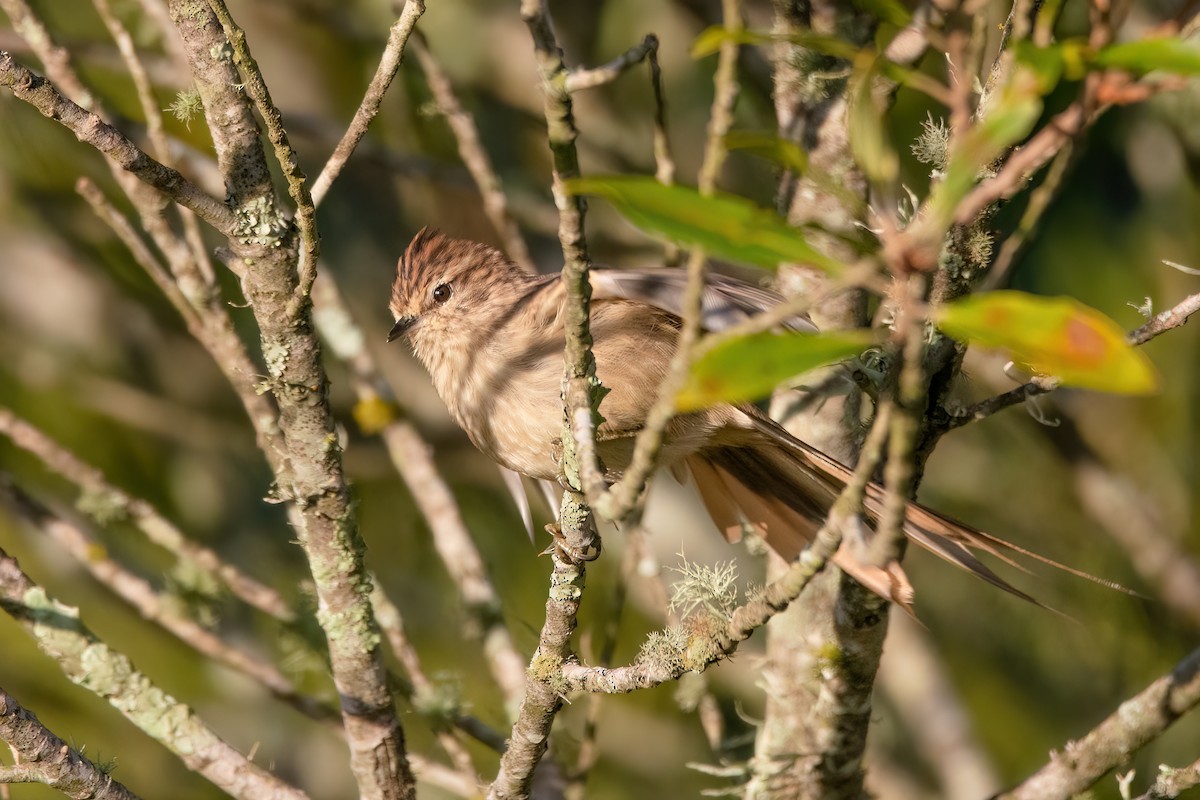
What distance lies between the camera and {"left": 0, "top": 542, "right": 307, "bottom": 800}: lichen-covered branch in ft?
9.22

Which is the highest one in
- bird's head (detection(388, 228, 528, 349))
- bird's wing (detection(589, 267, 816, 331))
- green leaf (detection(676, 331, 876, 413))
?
bird's head (detection(388, 228, 528, 349))

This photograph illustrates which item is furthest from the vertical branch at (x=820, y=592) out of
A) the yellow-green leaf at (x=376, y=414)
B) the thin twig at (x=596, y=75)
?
the yellow-green leaf at (x=376, y=414)

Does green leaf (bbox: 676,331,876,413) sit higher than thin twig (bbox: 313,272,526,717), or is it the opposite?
thin twig (bbox: 313,272,526,717)

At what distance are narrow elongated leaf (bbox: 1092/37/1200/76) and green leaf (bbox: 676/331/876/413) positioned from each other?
Answer: 35cm

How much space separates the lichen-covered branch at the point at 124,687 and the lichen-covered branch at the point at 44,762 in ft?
1.33

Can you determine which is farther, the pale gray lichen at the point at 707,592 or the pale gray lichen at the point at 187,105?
the pale gray lichen at the point at 187,105

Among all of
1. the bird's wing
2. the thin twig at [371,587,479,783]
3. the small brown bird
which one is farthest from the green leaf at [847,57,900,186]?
the thin twig at [371,587,479,783]

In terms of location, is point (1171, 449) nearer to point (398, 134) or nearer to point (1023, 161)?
point (398, 134)

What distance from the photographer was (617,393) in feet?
11.3

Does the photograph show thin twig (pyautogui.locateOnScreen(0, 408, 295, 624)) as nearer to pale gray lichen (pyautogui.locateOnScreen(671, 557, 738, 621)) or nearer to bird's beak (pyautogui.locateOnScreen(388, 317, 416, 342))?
bird's beak (pyautogui.locateOnScreen(388, 317, 416, 342))

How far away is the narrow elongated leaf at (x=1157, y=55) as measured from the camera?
116 centimetres

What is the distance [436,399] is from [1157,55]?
505cm

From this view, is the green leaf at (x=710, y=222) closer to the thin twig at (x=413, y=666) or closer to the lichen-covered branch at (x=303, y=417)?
the lichen-covered branch at (x=303, y=417)

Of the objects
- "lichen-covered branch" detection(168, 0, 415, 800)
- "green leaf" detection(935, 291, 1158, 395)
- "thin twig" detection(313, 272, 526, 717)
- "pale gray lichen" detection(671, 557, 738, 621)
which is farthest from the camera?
"thin twig" detection(313, 272, 526, 717)
